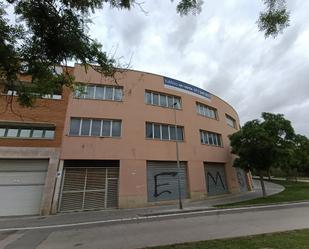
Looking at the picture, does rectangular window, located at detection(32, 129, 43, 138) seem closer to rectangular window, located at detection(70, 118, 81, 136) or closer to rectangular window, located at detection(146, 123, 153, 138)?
rectangular window, located at detection(70, 118, 81, 136)

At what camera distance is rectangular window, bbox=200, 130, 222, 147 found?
80.6 ft

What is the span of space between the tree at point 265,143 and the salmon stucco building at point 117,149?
399 cm

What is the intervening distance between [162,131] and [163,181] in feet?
14.7

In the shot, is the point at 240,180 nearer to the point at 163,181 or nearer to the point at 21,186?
the point at 163,181

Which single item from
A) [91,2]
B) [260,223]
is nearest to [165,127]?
[260,223]

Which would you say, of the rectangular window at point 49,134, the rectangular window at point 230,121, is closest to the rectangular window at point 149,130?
the rectangular window at point 49,134

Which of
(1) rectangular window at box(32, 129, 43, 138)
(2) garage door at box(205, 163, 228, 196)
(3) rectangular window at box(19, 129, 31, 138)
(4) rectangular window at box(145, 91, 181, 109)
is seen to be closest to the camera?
(3) rectangular window at box(19, 129, 31, 138)

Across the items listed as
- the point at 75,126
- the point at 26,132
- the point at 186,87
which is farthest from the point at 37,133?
the point at 186,87

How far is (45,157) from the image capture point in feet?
56.8

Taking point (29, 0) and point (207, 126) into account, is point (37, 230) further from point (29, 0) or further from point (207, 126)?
point (207, 126)

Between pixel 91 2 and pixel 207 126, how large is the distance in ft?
68.3

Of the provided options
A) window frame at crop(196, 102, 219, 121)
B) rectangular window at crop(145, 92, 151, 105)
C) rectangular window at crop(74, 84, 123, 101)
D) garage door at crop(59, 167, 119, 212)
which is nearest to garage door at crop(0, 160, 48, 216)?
garage door at crop(59, 167, 119, 212)

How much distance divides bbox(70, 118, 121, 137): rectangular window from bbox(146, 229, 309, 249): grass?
548 inches

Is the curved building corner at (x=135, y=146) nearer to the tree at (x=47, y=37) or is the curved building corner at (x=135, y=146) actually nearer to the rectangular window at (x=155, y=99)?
the rectangular window at (x=155, y=99)
